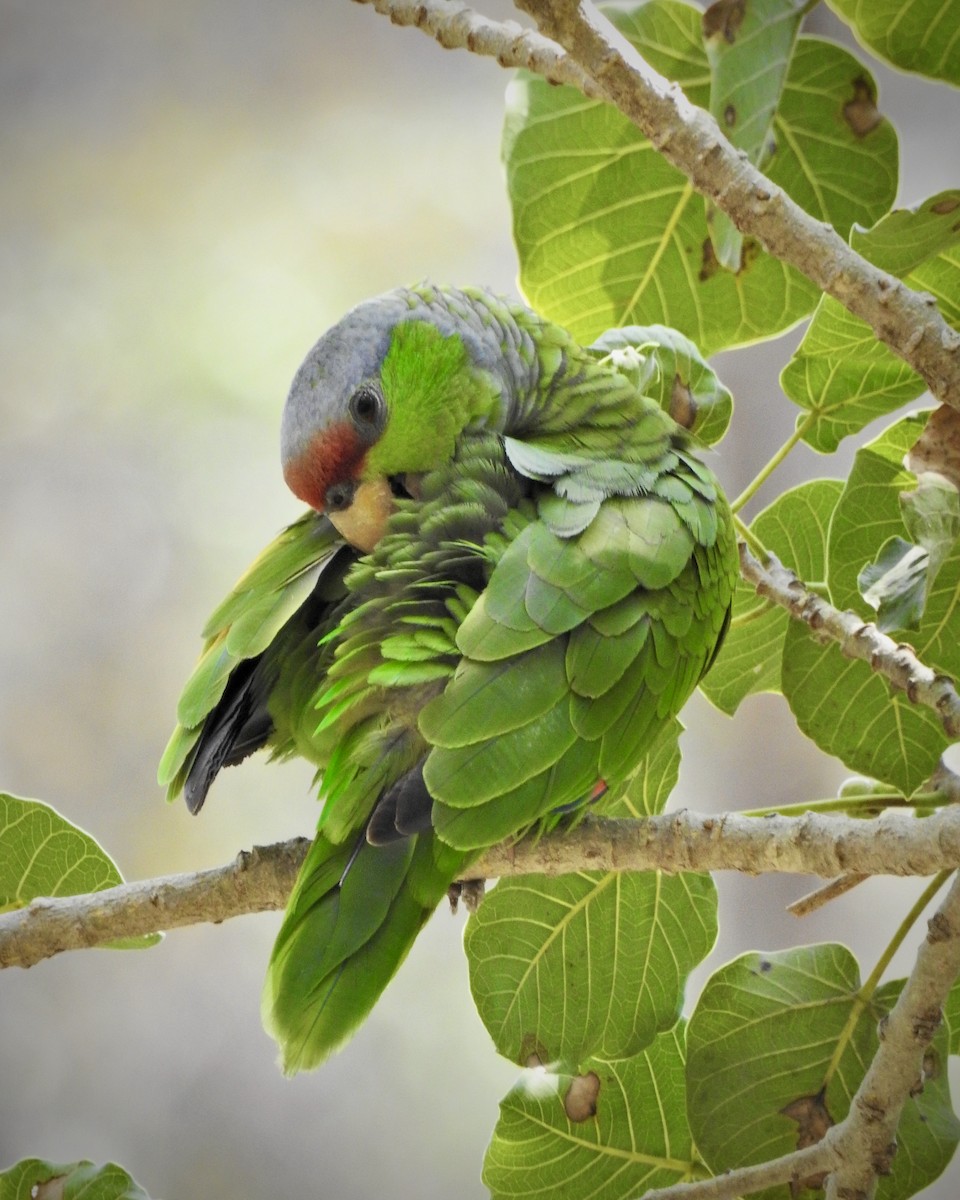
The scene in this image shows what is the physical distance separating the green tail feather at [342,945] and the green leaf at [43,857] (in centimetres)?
37

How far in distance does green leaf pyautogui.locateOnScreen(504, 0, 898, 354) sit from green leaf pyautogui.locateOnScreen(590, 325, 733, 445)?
0.15 m

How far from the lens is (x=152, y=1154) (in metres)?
1.66

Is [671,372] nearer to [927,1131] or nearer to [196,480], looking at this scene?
[927,1131]

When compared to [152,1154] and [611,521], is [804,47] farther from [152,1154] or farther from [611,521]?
[152,1154]

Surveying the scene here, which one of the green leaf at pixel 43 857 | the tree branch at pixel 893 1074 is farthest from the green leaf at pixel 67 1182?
the tree branch at pixel 893 1074

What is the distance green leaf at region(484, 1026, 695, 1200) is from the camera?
1.07m

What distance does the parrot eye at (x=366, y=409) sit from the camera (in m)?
0.85

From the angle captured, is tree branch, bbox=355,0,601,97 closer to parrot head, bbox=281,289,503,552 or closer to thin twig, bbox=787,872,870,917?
parrot head, bbox=281,289,503,552

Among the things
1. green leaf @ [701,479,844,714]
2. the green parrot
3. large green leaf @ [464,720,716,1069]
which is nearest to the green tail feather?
the green parrot

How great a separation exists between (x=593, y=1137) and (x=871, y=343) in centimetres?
78

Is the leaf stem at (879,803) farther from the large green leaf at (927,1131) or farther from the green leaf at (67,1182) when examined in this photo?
the green leaf at (67,1182)

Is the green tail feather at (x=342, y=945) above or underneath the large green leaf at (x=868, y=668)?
underneath

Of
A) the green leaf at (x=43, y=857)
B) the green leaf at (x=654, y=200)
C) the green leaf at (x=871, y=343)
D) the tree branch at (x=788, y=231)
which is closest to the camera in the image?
the tree branch at (x=788, y=231)

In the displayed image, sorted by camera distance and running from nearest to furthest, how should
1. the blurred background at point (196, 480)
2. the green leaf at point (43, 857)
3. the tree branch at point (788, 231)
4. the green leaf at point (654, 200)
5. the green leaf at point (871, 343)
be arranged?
the tree branch at point (788, 231), the green leaf at point (871, 343), the green leaf at point (43, 857), the green leaf at point (654, 200), the blurred background at point (196, 480)
